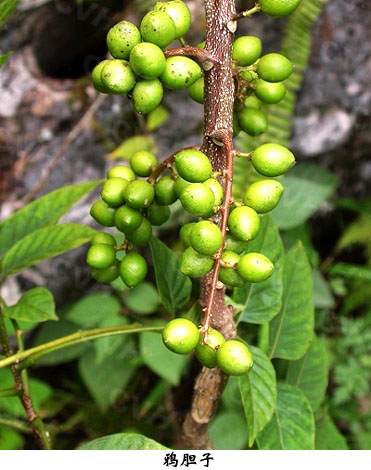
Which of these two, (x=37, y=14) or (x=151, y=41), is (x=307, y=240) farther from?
(x=151, y=41)

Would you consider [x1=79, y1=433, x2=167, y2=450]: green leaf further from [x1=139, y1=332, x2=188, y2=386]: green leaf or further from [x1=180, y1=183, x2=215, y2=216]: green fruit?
[x1=139, y1=332, x2=188, y2=386]: green leaf

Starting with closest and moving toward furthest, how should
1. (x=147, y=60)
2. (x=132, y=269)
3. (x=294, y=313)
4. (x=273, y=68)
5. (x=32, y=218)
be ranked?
(x=147, y=60) < (x=273, y=68) < (x=132, y=269) < (x=294, y=313) < (x=32, y=218)

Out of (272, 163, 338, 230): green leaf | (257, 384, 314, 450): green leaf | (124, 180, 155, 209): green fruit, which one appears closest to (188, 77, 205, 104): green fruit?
(124, 180, 155, 209): green fruit

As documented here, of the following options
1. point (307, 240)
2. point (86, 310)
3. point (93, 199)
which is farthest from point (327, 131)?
point (86, 310)

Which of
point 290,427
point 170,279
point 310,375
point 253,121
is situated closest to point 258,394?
point 290,427

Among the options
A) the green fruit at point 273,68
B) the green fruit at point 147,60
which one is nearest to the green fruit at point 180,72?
the green fruit at point 147,60

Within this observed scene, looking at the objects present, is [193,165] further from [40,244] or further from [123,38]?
[40,244]

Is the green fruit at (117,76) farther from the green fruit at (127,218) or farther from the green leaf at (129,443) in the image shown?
the green leaf at (129,443)
